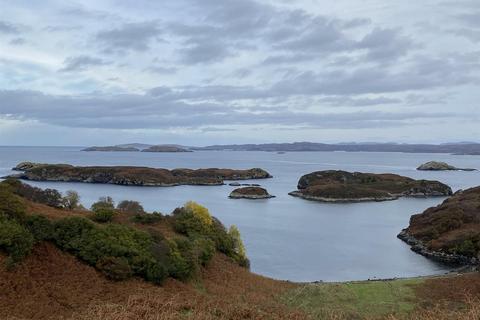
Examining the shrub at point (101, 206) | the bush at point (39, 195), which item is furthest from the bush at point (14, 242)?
the bush at point (39, 195)

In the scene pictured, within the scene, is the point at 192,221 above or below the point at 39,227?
below

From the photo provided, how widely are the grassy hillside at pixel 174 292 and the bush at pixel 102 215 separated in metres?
0.24

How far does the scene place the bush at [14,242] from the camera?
16188 mm

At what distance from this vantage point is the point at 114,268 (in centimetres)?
1838

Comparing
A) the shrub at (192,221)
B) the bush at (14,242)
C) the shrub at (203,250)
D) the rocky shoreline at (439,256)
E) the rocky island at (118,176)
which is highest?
the bush at (14,242)

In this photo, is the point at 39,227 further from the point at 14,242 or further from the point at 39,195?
the point at 39,195

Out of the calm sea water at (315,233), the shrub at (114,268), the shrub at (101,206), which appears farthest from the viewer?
the calm sea water at (315,233)

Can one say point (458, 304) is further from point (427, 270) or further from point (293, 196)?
point (293, 196)

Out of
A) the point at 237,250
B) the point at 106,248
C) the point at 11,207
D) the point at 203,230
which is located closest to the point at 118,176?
the point at 237,250

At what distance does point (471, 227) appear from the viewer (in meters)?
55.7

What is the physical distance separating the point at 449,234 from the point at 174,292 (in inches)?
1769

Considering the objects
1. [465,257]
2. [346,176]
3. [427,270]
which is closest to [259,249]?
[427,270]

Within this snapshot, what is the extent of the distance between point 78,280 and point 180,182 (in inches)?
4885

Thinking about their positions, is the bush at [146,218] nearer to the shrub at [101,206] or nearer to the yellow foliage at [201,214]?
the shrub at [101,206]
